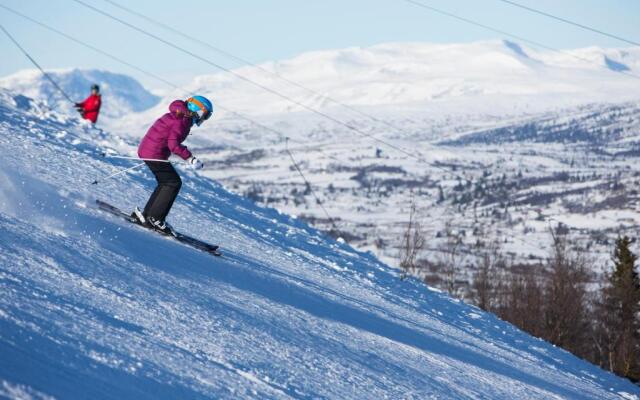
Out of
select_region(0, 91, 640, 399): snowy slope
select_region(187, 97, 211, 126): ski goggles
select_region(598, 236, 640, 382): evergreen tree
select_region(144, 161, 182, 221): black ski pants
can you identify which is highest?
select_region(598, 236, 640, 382): evergreen tree

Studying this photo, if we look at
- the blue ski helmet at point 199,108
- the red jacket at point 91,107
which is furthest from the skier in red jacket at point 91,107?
the blue ski helmet at point 199,108

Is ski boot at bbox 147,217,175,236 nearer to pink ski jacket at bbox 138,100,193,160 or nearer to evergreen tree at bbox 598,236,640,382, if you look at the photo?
pink ski jacket at bbox 138,100,193,160

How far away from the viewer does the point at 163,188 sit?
11.3 metres

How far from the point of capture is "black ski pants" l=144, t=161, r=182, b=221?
11.2 m

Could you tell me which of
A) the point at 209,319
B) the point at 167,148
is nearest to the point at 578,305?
the point at 167,148

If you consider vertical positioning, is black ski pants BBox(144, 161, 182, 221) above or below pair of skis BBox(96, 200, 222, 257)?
above

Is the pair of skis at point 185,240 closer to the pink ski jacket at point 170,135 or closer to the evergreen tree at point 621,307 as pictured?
the pink ski jacket at point 170,135

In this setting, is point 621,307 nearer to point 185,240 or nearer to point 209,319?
point 185,240

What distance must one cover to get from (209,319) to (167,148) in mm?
4077

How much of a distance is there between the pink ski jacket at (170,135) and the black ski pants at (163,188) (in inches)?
6.9

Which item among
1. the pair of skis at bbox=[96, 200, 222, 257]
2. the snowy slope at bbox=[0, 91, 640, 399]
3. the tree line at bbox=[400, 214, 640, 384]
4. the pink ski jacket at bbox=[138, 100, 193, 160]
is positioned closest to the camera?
the snowy slope at bbox=[0, 91, 640, 399]

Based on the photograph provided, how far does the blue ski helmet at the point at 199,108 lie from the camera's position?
1073 centimetres

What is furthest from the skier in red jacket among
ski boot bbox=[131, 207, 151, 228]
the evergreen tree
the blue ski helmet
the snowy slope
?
the evergreen tree

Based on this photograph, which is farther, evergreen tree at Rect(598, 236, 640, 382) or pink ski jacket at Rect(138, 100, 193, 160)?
evergreen tree at Rect(598, 236, 640, 382)
